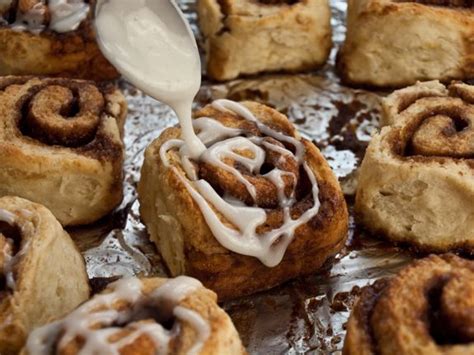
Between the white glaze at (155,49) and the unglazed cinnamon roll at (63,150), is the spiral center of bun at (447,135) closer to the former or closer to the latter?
the white glaze at (155,49)

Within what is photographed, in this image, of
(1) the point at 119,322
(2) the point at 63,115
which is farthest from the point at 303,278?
(2) the point at 63,115

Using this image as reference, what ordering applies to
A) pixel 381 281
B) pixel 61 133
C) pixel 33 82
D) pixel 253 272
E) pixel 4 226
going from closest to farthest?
pixel 381 281 → pixel 4 226 → pixel 253 272 → pixel 61 133 → pixel 33 82

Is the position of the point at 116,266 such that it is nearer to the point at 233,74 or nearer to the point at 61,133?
the point at 61,133

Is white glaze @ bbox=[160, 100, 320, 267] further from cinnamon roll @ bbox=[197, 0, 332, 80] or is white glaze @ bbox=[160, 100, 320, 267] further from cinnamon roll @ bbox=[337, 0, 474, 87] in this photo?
cinnamon roll @ bbox=[337, 0, 474, 87]

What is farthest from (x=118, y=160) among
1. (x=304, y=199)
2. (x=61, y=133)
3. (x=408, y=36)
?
(x=408, y=36)

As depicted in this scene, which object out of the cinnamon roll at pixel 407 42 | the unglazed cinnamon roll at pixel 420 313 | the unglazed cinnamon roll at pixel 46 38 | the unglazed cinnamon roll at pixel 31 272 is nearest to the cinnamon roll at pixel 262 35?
the cinnamon roll at pixel 407 42

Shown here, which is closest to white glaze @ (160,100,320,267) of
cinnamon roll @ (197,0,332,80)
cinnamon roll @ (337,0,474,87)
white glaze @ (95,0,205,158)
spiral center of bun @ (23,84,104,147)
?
white glaze @ (95,0,205,158)

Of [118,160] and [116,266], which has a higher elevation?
[118,160]
